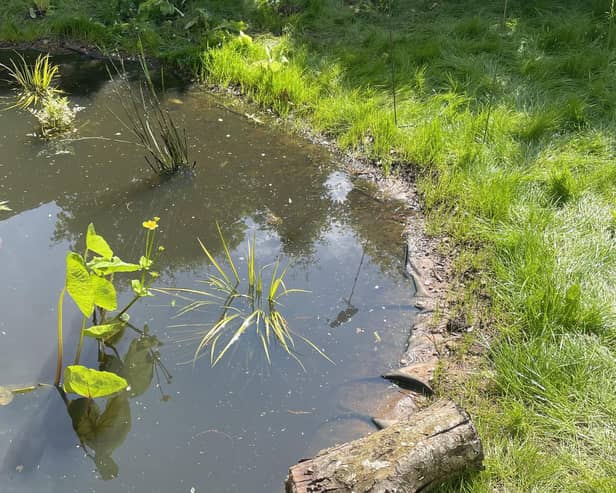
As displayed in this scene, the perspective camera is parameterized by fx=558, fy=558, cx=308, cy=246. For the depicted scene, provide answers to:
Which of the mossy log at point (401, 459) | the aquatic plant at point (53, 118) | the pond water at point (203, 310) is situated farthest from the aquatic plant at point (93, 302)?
the aquatic plant at point (53, 118)

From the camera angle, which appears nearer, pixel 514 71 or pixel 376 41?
pixel 514 71

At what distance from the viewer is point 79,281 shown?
7.91ft

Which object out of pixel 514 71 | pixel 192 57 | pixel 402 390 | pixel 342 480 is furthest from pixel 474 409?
pixel 192 57

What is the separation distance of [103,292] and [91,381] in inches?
16.0

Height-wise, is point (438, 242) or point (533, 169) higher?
point (533, 169)

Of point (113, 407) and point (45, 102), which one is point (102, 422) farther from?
point (45, 102)

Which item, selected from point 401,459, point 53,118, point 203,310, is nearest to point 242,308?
point 203,310

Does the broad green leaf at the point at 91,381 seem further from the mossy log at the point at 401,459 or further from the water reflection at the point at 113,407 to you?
the mossy log at the point at 401,459

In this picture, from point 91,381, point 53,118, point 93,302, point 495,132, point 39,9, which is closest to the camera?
point 91,381

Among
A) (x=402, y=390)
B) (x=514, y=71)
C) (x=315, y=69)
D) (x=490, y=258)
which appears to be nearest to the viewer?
(x=402, y=390)

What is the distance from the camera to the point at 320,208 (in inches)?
160

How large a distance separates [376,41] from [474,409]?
13.7 feet

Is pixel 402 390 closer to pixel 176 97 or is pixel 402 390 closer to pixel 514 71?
pixel 514 71

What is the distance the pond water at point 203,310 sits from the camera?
2447 millimetres
